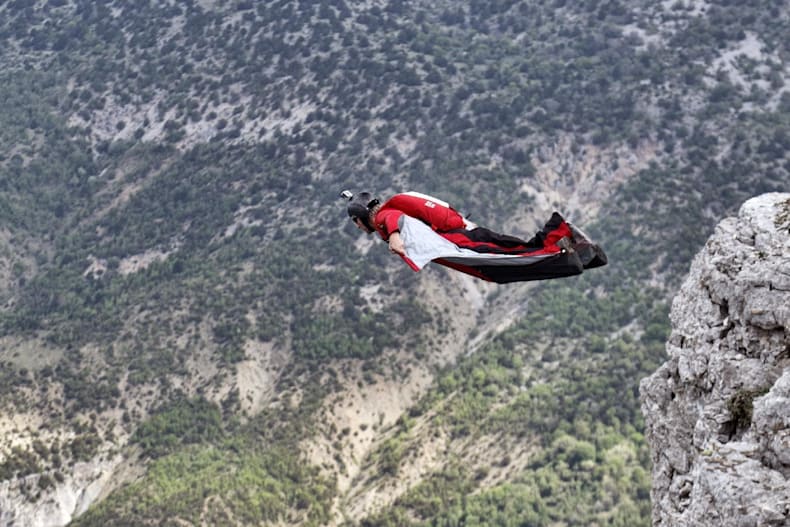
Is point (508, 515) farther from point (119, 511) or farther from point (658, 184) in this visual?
point (658, 184)

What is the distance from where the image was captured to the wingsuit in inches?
573

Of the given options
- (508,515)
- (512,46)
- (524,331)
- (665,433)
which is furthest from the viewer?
(512,46)

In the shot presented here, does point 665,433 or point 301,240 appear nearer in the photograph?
point 665,433

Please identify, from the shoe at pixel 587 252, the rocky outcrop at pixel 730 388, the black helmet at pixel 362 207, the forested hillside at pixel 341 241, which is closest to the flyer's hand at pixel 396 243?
the black helmet at pixel 362 207

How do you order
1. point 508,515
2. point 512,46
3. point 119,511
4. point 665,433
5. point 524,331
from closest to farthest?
point 665,433, point 508,515, point 119,511, point 524,331, point 512,46

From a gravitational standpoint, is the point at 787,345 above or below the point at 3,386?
above

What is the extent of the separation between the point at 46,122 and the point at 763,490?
375ft

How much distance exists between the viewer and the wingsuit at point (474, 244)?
14562 mm

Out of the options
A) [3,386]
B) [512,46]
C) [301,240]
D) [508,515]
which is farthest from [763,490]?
[512,46]

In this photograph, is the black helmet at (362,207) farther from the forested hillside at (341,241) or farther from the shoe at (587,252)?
the forested hillside at (341,241)

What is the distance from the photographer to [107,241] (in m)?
102

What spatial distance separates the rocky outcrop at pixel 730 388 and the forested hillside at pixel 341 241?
50929mm

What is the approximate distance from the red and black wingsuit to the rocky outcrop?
1568 mm

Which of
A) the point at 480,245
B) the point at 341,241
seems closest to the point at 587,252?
the point at 480,245
